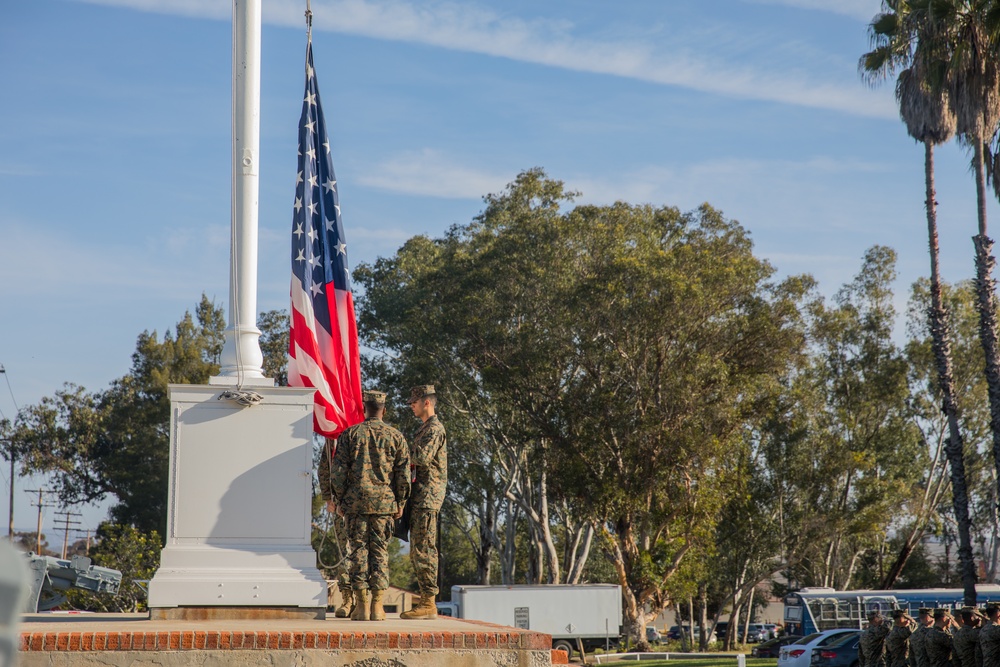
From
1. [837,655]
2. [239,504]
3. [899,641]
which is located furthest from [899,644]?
[239,504]

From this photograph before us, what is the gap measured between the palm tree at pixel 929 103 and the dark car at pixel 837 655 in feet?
22.7

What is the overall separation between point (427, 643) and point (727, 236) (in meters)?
30.9

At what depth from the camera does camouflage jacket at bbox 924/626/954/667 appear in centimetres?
1447

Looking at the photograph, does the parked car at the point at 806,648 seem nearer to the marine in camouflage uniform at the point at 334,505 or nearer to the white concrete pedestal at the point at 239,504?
the marine in camouflage uniform at the point at 334,505

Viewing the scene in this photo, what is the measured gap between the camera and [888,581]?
45594mm

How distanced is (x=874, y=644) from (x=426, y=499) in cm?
1113

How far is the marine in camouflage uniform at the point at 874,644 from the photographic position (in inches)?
658

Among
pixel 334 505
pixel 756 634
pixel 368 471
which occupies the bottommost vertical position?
pixel 756 634

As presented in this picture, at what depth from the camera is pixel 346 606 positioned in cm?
873

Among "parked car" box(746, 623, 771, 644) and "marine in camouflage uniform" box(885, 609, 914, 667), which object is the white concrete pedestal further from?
"parked car" box(746, 623, 771, 644)

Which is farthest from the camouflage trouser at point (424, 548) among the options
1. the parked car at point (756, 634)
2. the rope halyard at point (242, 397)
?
the parked car at point (756, 634)

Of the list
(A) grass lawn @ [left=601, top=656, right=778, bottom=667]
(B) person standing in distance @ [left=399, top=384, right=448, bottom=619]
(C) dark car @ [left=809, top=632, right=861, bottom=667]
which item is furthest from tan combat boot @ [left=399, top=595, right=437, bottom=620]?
(A) grass lawn @ [left=601, top=656, right=778, bottom=667]

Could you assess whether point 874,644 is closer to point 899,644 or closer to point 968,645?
point 899,644

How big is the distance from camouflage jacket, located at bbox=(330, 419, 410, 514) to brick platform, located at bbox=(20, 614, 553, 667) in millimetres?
1181
